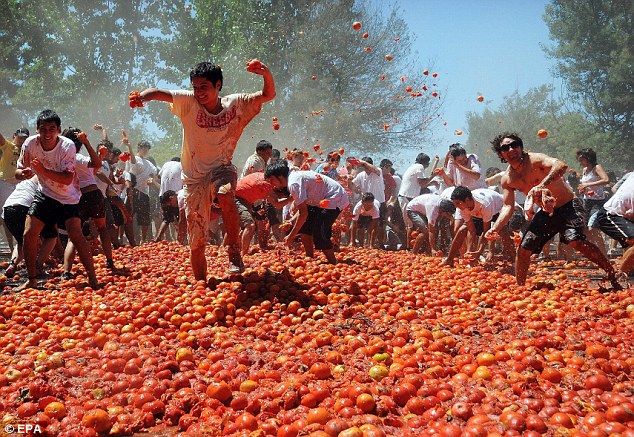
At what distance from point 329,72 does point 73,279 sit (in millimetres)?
22623

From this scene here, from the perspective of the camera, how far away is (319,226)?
23.6 ft

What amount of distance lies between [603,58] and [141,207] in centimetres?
2891

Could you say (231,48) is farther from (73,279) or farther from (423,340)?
(423,340)

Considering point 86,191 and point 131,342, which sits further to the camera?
point 86,191

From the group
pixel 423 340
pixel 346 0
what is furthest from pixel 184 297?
pixel 346 0

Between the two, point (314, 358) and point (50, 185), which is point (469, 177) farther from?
point (50, 185)

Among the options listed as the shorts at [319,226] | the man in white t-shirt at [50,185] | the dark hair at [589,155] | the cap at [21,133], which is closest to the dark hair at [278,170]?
the shorts at [319,226]

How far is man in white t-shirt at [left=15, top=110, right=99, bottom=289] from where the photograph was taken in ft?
17.8

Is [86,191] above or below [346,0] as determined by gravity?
below

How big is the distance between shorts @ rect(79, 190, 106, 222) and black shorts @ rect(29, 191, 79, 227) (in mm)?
808

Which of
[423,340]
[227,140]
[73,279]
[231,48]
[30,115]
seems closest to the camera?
[423,340]

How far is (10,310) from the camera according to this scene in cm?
471

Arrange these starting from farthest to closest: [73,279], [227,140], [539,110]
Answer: [539,110]
[73,279]
[227,140]

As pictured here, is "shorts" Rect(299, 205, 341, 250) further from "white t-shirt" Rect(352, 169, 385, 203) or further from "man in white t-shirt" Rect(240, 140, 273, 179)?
"white t-shirt" Rect(352, 169, 385, 203)
